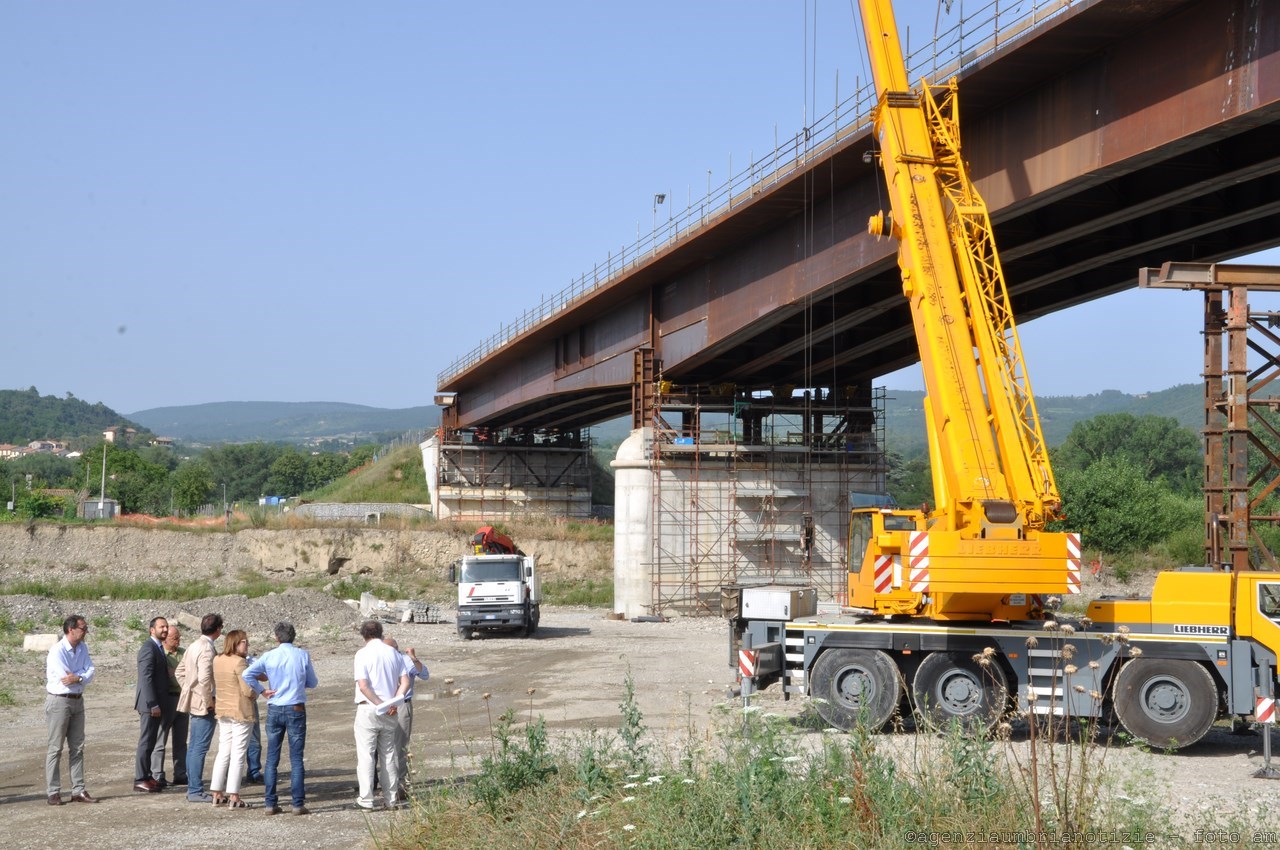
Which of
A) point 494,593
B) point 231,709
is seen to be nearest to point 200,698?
point 231,709

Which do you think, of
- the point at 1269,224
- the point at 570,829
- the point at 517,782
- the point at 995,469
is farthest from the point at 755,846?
the point at 1269,224

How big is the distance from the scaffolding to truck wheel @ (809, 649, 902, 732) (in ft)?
73.4

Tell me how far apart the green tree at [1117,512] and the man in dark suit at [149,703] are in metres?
41.5

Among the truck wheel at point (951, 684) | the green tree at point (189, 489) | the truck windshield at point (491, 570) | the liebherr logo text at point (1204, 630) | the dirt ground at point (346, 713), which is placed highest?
the green tree at point (189, 489)

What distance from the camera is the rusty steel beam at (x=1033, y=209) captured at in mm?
18266

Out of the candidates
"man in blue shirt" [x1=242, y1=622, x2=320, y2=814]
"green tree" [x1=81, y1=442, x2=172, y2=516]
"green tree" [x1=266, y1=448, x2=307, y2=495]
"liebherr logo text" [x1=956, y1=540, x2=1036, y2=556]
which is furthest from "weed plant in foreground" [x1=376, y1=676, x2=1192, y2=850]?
"green tree" [x1=266, y1=448, x2=307, y2=495]

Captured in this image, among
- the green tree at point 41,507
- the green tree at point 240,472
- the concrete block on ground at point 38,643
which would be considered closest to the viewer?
the concrete block on ground at point 38,643

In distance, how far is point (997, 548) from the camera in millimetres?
15727

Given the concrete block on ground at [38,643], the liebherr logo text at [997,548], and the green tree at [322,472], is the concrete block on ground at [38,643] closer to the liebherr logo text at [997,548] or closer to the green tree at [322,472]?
the liebherr logo text at [997,548]

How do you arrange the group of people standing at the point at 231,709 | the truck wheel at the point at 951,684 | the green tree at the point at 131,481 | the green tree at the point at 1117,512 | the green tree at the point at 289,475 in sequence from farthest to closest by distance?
the green tree at the point at 289,475 → the green tree at the point at 131,481 → the green tree at the point at 1117,512 → the truck wheel at the point at 951,684 → the group of people standing at the point at 231,709

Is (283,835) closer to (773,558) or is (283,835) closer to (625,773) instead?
(625,773)

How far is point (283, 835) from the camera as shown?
11070 millimetres

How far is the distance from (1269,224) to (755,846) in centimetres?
2117

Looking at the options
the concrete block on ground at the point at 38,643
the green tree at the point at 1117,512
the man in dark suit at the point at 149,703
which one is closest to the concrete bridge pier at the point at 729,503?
the green tree at the point at 1117,512
